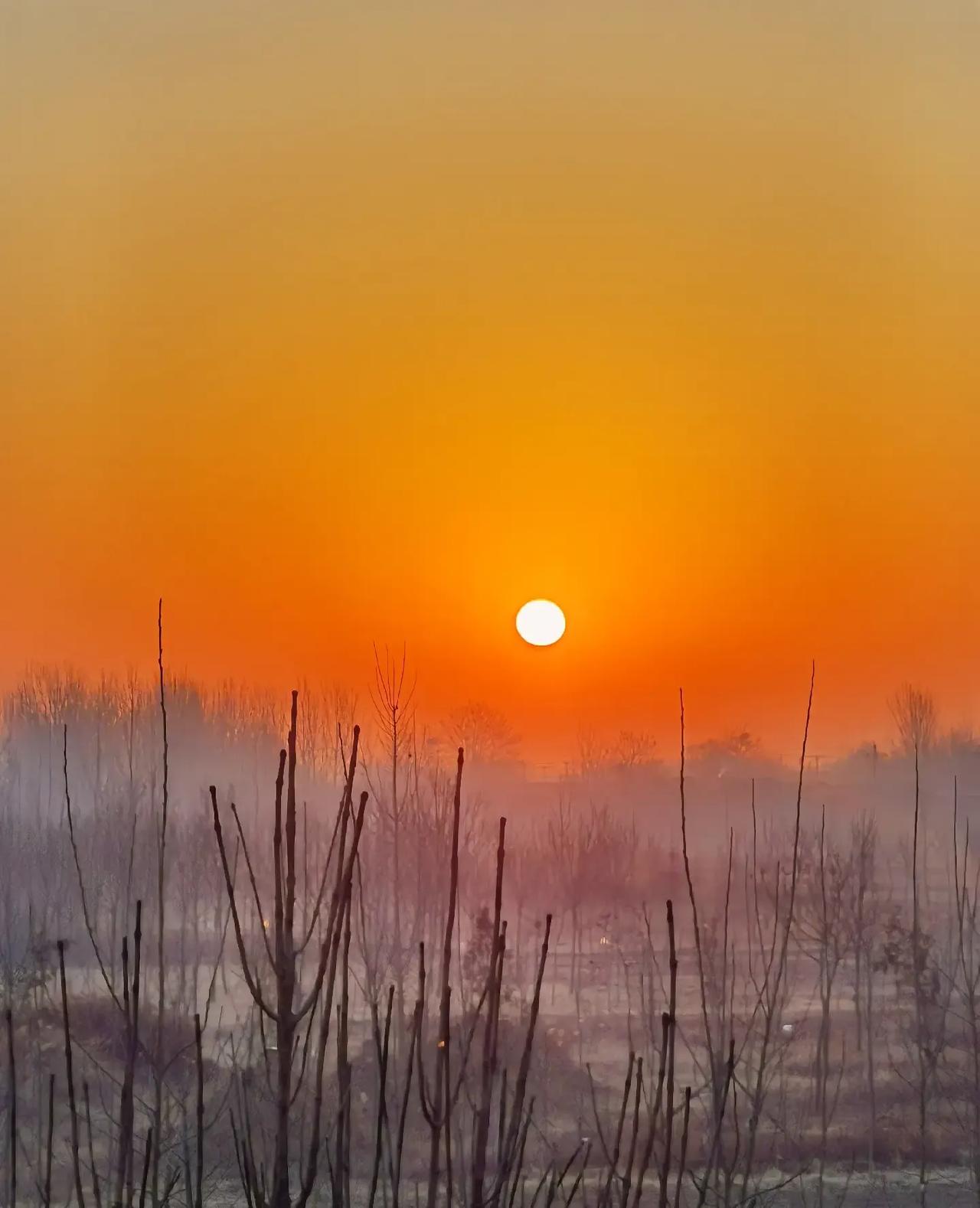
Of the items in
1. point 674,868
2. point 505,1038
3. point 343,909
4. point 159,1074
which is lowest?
point 505,1038

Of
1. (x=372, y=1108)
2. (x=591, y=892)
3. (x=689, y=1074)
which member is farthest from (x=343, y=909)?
(x=591, y=892)

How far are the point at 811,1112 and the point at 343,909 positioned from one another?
566cm

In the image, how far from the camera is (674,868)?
7430mm

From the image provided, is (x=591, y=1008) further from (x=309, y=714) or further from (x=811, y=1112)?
(x=309, y=714)

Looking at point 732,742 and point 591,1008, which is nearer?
point 732,742

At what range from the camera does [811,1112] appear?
5.73 meters

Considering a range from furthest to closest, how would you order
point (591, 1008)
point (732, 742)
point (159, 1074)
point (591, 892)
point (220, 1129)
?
point (591, 892) < point (591, 1008) < point (732, 742) < point (220, 1129) < point (159, 1074)

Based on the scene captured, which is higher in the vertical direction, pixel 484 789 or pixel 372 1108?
pixel 484 789

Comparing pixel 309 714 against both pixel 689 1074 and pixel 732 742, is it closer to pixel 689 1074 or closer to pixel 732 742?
pixel 732 742

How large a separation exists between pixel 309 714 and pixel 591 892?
2823 mm

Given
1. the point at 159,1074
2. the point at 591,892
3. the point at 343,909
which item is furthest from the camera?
the point at 591,892

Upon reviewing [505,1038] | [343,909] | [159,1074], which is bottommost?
[505,1038]

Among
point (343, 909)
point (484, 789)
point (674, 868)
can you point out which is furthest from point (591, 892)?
point (343, 909)

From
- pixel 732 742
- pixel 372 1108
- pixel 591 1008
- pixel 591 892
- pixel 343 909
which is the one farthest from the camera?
pixel 591 892
